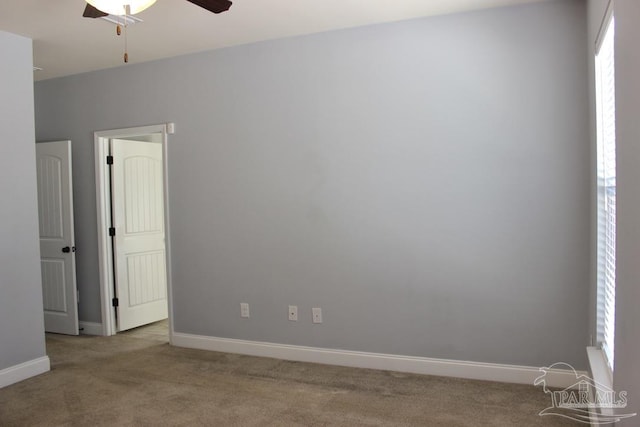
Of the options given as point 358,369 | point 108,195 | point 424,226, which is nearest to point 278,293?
point 358,369

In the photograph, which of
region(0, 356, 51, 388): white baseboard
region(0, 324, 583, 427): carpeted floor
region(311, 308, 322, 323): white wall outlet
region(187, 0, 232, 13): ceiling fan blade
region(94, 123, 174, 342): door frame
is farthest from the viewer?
region(94, 123, 174, 342): door frame

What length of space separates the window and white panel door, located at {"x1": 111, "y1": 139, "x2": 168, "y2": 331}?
412 centimetres

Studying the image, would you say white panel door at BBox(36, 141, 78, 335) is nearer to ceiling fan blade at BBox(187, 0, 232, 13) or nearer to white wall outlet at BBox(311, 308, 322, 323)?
white wall outlet at BBox(311, 308, 322, 323)

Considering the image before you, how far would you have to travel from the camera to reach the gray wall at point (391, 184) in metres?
3.61

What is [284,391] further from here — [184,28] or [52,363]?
[184,28]

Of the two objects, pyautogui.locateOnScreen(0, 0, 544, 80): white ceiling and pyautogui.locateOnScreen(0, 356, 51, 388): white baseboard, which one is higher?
pyautogui.locateOnScreen(0, 0, 544, 80): white ceiling

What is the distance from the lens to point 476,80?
3.77 meters

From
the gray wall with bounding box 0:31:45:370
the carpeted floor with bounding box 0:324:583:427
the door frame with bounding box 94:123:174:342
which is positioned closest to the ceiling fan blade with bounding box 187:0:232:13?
the gray wall with bounding box 0:31:45:370

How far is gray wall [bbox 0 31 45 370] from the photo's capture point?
13.3ft

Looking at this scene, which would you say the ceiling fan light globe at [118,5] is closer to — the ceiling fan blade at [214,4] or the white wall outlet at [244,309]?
the ceiling fan blade at [214,4]

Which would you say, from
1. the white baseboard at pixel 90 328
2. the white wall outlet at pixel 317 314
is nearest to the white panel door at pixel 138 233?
the white baseboard at pixel 90 328

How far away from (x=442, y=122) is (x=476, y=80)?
1.21 ft

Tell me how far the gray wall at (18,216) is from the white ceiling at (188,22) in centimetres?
31

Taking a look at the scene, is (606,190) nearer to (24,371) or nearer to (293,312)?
(293,312)
